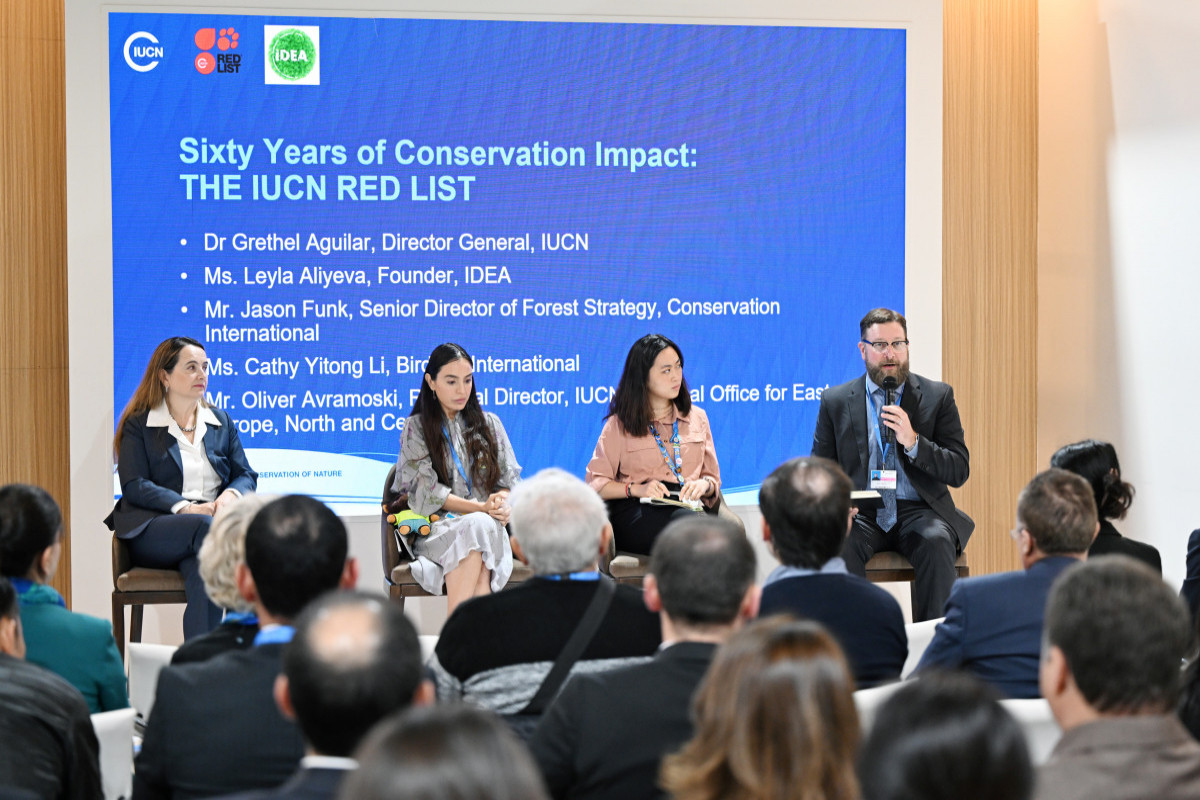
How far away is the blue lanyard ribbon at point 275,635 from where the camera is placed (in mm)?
2195

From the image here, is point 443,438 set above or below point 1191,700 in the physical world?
above

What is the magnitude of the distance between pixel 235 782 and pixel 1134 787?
1389 mm

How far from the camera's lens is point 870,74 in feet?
18.8

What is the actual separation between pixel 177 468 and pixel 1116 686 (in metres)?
3.87

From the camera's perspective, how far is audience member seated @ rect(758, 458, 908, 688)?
2.72 m

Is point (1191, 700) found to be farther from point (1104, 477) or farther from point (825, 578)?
point (1104, 477)

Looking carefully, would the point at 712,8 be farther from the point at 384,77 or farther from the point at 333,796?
the point at 333,796

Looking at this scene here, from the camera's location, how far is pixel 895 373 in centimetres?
490

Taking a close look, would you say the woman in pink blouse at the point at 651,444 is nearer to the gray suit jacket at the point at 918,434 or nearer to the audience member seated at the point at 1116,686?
the gray suit jacket at the point at 918,434

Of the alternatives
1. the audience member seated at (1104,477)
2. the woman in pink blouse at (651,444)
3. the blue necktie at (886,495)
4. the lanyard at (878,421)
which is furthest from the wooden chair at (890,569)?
the audience member seated at (1104,477)

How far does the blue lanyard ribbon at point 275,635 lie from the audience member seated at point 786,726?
97 centimetres

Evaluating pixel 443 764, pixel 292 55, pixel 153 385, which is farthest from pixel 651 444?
pixel 443 764

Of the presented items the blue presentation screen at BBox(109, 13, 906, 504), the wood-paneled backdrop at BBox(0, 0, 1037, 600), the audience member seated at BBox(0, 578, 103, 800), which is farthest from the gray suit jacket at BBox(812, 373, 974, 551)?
the audience member seated at BBox(0, 578, 103, 800)

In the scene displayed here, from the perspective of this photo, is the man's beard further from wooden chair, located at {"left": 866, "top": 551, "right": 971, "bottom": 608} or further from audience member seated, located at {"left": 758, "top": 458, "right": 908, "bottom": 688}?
audience member seated, located at {"left": 758, "top": 458, "right": 908, "bottom": 688}
